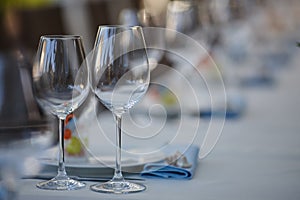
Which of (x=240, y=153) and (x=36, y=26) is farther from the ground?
(x=36, y=26)

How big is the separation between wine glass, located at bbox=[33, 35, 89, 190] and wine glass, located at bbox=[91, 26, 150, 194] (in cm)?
3

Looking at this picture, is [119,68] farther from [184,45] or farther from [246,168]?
[184,45]

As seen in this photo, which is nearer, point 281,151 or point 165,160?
point 165,160

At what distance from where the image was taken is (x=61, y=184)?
3.43 ft

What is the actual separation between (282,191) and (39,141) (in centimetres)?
52

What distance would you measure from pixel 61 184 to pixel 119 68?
0.21m

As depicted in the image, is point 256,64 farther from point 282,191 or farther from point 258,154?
point 282,191

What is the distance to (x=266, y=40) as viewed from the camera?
13.2 feet

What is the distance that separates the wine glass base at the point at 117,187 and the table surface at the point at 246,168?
11mm

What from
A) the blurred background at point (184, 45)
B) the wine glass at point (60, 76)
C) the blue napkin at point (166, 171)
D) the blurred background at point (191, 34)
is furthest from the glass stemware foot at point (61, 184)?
the blurred background at point (191, 34)

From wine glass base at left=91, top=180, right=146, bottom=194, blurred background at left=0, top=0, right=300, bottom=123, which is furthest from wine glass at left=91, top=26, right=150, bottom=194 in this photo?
blurred background at left=0, top=0, right=300, bottom=123

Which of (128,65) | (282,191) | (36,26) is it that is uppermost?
(36,26)

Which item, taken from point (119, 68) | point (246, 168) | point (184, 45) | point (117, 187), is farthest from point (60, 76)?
point (184, 45)

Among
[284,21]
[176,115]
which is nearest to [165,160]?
[176,115]
